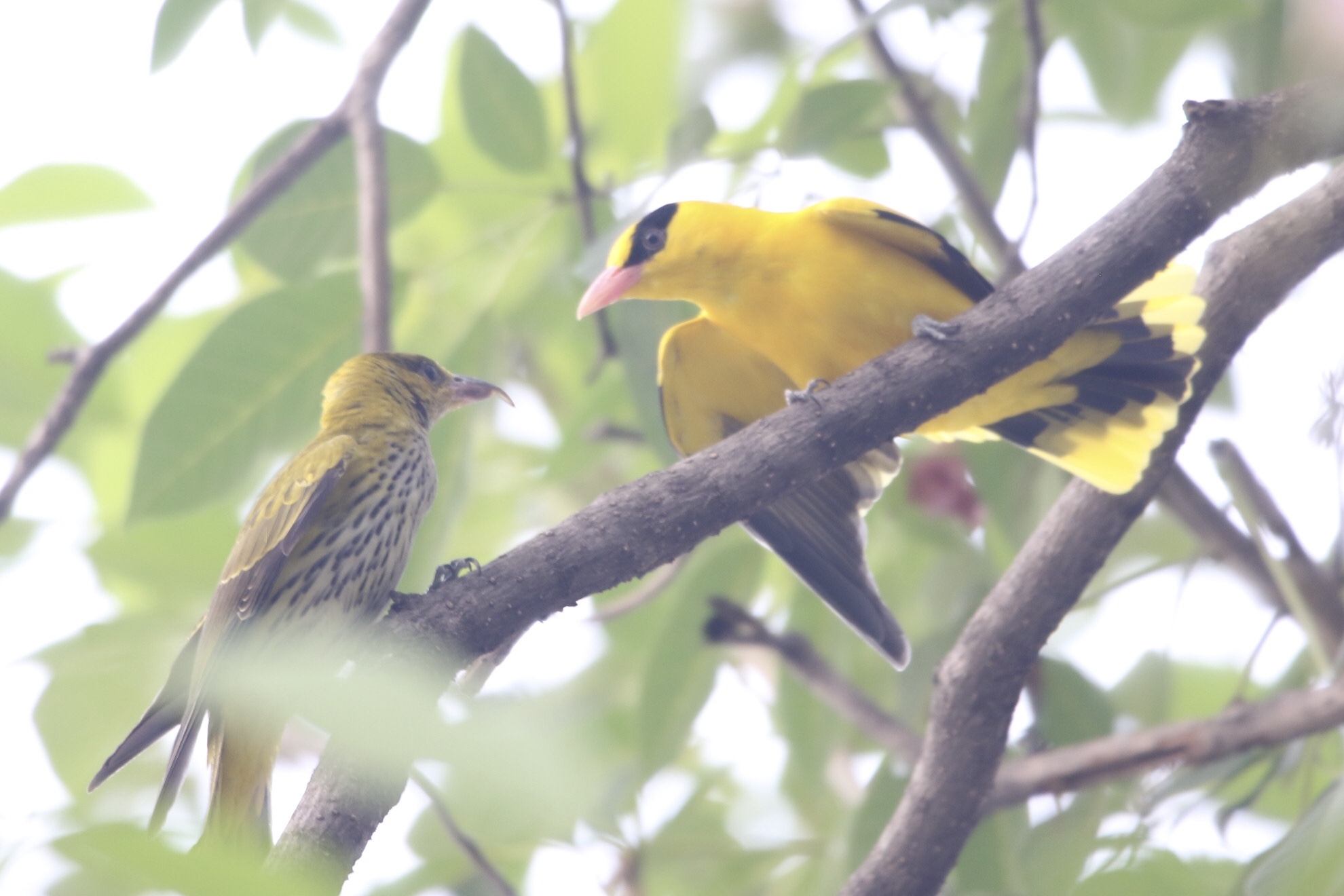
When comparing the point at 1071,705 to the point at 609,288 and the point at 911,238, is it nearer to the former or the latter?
the point at 911,238

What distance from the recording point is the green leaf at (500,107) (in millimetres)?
3578

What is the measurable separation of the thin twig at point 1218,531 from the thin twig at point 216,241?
272 cm

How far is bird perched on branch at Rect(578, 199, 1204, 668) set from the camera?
3.21m

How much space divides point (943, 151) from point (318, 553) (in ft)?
7.54

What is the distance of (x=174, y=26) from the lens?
9.40ft

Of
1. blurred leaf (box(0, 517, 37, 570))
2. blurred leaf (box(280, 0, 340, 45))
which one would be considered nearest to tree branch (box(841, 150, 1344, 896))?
blurred leaf (box(0, 517, 37, 570))

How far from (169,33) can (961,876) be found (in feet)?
9.84

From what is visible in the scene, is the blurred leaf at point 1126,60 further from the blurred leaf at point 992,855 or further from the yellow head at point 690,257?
the blurred leaf at point 992,855

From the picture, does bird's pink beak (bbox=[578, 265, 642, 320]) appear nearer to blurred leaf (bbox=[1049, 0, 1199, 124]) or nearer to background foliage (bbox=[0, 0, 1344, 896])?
background foliage (bbox=[0, 0, 1344, 896])

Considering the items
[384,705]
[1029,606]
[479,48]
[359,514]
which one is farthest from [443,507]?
[384,705]

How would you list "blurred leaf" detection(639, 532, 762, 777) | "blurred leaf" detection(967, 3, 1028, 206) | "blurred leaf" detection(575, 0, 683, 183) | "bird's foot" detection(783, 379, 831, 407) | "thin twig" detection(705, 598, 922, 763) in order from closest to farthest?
"bird's foot" detection(783, 379, 831, 407) → "thin twig" detection(705, 598, 922, 763) → "blurred leaf" detection(639, 532, 762, 777) → "blurred leaf" detection(575, 0, 683, 183) → "blurred leaf" detection(967, 3, 1028, 206)

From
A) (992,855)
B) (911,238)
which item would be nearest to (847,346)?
(911,238)

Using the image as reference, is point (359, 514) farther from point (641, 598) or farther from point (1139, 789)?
point (1139, 789)

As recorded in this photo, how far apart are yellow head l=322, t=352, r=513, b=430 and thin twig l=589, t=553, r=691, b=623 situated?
0.75 m
